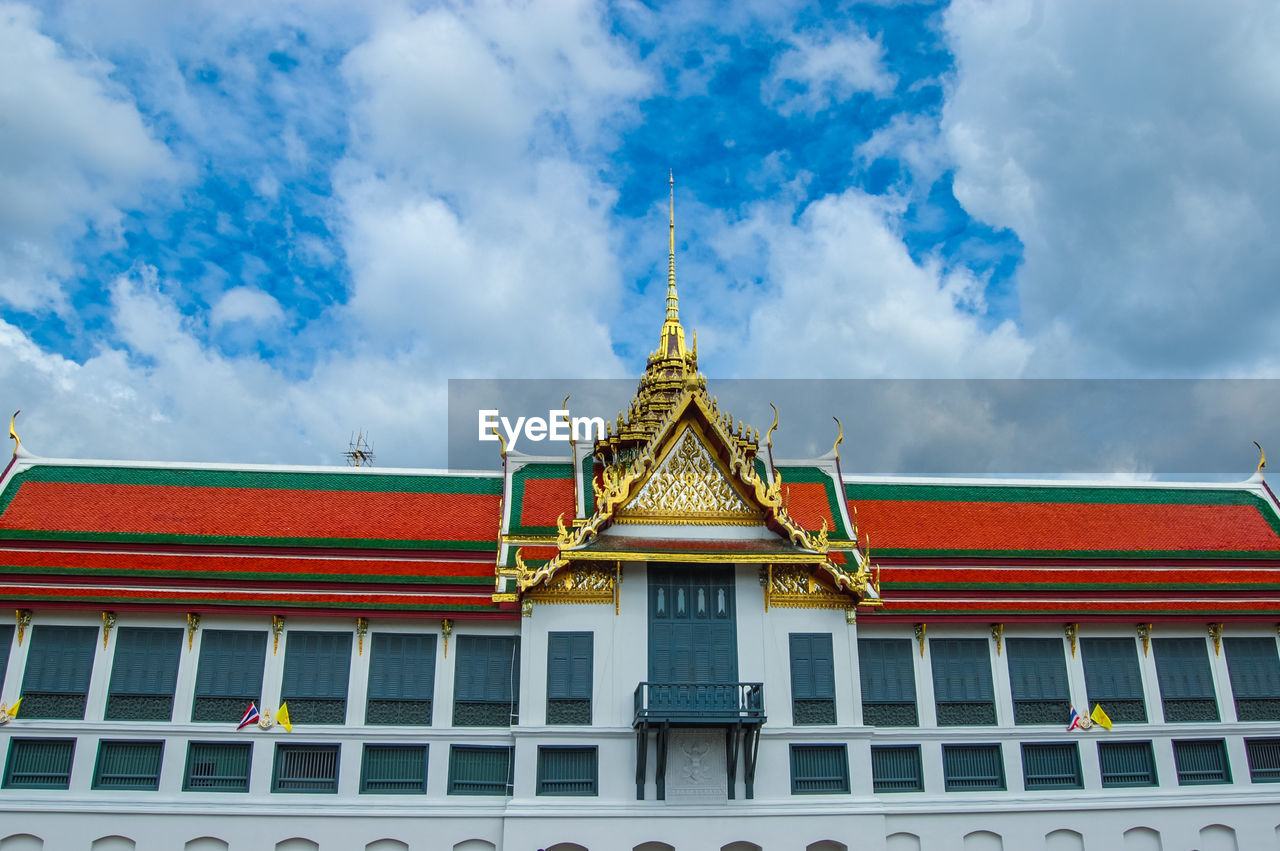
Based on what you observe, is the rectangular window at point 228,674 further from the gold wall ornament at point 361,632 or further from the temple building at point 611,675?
the gold wall ornament at point 361,632

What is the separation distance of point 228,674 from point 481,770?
7.26 meters

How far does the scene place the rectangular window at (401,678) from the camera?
2533 centimetres

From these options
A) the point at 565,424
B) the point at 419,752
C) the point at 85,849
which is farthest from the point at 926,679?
the point at 85,849

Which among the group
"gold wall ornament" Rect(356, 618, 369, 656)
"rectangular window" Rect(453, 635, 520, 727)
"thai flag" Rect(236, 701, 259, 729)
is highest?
"gold wall ornament" Rect(356, 618, 369, 656)

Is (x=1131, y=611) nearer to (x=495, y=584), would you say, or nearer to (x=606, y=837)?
(x=606, y=837)

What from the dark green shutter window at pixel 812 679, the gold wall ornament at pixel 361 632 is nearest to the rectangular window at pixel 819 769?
the dark green shutter window at pixel 812 679

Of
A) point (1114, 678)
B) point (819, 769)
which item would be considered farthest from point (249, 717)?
point (1114, 678)

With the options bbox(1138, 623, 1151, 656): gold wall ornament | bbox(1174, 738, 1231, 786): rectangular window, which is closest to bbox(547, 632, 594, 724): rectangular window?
bbox(1138, 623, 1151, 656): gold wall ornament

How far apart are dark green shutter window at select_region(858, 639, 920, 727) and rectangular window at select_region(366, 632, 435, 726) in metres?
12.1

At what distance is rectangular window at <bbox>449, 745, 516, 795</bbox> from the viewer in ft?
82.0

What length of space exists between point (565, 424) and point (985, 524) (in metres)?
16.2

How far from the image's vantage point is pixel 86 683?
2488 centimetres

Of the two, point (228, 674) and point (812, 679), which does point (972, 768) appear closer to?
point (812, 679)

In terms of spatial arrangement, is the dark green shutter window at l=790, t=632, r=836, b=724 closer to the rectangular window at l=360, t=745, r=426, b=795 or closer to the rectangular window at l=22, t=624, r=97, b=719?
the rectangular window at l=360, t=745, r=426, b=795
